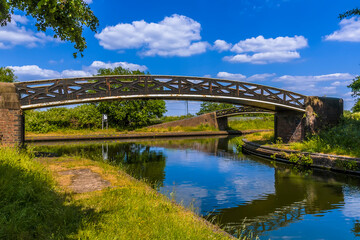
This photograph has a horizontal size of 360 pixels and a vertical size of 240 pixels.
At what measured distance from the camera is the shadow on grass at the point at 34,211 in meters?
3.93

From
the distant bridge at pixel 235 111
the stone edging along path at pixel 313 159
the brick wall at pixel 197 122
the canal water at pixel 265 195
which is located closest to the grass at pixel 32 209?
the canal water at pixel 265 195

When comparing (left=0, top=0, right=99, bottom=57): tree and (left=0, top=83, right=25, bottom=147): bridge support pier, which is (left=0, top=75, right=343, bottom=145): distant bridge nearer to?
(left=0, top=83, right=25, bottom=147): bridge support pier

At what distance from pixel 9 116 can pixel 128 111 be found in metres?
21.2

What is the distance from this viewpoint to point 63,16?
233 inches

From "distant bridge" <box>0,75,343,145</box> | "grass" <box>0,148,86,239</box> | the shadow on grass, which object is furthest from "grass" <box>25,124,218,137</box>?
the shadow on grass

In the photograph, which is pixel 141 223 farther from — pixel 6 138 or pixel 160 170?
A: pixel 6 138

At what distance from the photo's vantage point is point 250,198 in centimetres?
880

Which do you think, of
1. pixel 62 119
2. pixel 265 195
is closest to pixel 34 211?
pixel 265 195

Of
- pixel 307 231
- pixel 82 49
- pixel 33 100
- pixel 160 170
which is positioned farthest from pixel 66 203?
pixel 33 100

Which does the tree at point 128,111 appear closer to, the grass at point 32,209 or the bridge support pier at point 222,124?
the bridge support pier at point 222,124

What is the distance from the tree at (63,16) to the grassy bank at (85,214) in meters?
3.49

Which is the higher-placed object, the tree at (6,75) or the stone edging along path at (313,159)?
the tree at (6,75)

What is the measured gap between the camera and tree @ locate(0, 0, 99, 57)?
18.1 feet

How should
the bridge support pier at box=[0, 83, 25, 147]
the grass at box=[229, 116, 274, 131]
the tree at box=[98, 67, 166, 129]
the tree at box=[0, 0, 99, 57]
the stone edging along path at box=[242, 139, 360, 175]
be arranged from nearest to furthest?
the tree at box=[0, 0, 99, 57], the stone edging along path at box=[242, 139, 360, 175], the bridge support pier at box=[0, 83, 25, 147], the tree at box=[98, 67, 166, 129], the grass at box=[229, 116, 274, 131]
